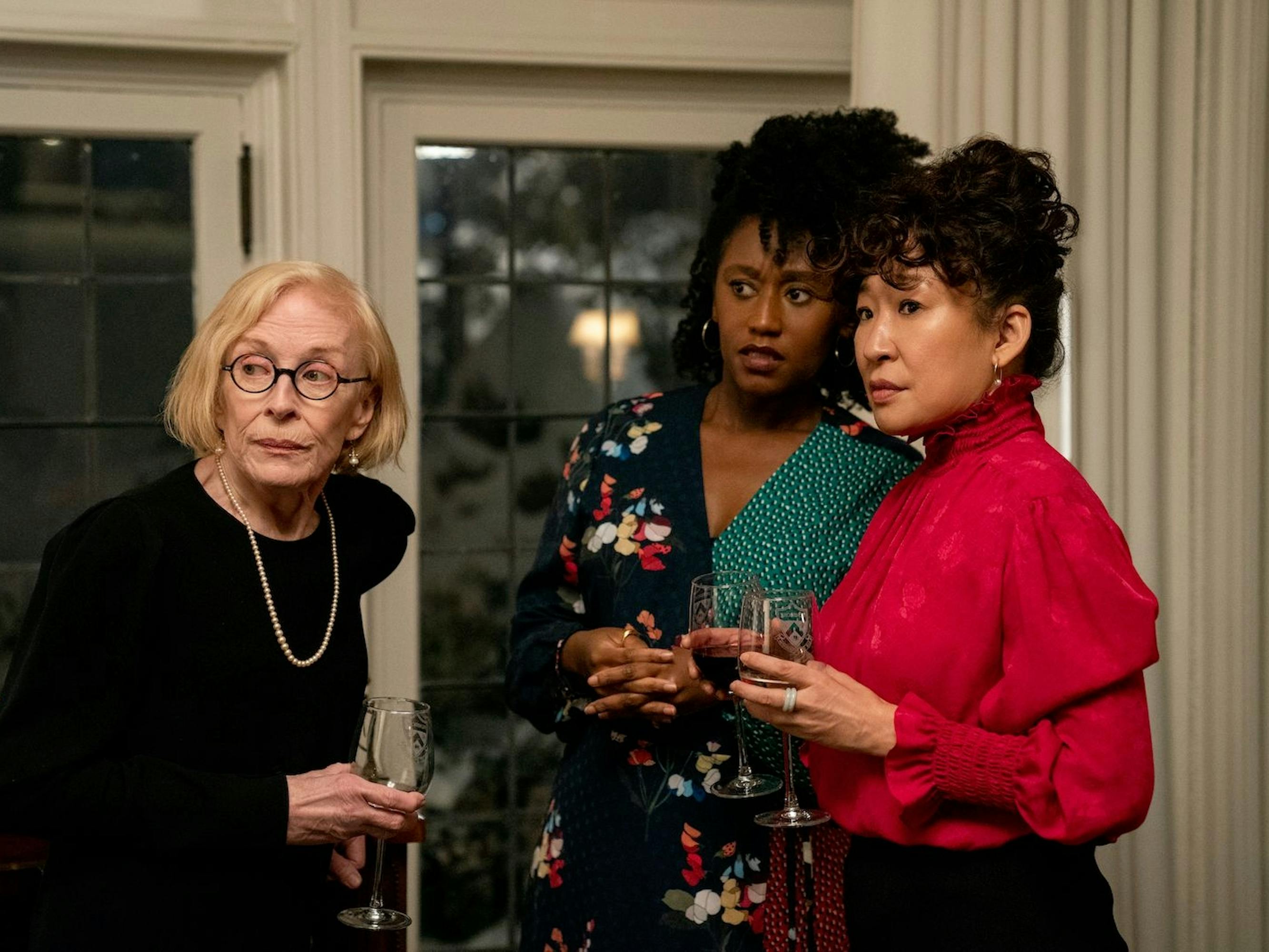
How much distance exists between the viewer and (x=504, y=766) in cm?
315

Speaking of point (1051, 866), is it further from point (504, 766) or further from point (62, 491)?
point (62, 491)

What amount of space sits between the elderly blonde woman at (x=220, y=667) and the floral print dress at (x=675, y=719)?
28 cm

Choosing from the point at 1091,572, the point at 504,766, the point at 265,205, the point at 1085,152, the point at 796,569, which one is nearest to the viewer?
the point at 1091,572

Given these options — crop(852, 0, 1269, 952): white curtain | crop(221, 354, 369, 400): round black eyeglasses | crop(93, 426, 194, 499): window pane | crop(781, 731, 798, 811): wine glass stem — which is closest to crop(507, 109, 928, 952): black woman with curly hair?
crop(781, 731, 798, 811): wine glass stem

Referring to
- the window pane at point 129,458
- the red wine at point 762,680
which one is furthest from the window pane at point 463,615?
the red wine at point 762,680

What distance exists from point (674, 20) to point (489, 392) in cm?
90

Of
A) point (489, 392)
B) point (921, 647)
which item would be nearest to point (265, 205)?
point (489, 392)

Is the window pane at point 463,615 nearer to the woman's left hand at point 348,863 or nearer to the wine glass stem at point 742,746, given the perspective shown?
the woman's left hand at point 348,863

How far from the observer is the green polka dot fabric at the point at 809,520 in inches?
70.8

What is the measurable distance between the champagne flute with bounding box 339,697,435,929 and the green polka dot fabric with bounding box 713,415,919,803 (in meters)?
0.45

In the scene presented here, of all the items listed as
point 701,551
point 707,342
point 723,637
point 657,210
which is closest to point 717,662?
point 723,637

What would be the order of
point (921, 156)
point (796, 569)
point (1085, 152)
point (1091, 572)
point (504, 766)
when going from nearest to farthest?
point (1091, 572), point (796, 569), point (921, 156), point (1085, 152), point (504, 766)

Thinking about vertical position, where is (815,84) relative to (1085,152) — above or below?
above

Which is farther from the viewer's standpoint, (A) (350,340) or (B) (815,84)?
(B) (815,84)
